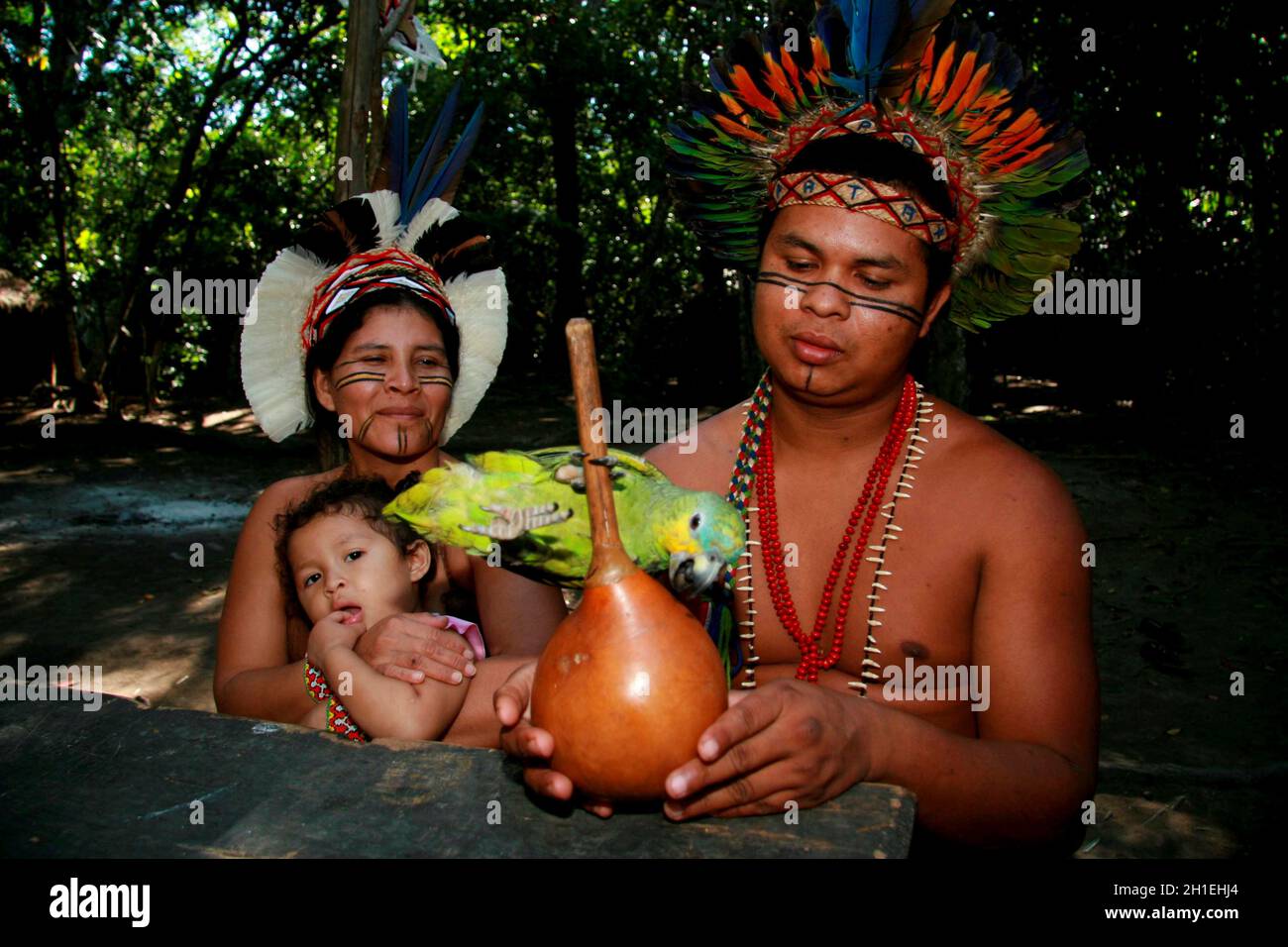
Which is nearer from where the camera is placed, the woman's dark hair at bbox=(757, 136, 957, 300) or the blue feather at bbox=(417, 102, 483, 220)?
the woman's dark hair at bbox=(757, 136, 957, 300)

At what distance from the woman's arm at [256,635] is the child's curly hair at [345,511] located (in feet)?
0.16

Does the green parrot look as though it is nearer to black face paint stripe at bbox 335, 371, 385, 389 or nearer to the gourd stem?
the gourd stem

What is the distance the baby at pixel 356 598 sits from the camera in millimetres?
1876

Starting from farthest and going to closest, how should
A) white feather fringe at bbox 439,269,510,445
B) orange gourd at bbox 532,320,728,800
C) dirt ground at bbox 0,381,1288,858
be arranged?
dirt ground at bbox 0,381,1288,858 < white feather fringe at bbox 439,269,510,445 < orange gourd at bbox 532,320,728,800

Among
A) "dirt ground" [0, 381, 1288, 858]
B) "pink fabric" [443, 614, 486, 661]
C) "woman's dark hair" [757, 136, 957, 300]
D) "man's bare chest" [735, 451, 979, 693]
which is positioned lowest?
"dirt ground" [0, 381, 1288, 858]

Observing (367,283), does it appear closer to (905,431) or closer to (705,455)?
(705,455)

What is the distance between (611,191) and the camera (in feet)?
47.6

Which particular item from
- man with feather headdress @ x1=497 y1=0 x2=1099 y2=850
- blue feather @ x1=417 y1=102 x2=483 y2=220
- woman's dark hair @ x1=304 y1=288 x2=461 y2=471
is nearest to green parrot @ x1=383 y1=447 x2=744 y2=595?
man with feather headdress @ x1=497 y1=0 x2=1099 y2=850

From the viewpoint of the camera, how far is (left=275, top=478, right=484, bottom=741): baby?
1876 millimetres

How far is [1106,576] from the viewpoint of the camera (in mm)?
5910

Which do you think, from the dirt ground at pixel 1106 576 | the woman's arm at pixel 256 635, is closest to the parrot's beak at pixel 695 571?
the woman's arm at pixel 256 635

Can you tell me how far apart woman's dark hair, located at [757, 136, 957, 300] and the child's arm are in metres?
1.33

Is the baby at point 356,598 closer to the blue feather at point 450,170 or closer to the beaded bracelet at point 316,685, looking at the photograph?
the beaded bracelet at point 316,685

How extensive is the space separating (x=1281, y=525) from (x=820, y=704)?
6884mm
